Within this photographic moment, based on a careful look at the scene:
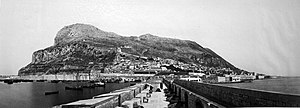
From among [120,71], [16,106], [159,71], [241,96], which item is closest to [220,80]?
[159,71]

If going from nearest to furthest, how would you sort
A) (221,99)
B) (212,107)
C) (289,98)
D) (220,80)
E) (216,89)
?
(289,98)
(212,107)
(221,99)
(216,89)
(220,80)

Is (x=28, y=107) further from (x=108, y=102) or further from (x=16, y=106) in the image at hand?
(x=108, y=102)

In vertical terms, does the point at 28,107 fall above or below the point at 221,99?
below

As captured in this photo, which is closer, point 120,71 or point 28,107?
point 28,107

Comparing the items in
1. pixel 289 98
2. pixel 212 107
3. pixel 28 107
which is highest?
pixel 289 98

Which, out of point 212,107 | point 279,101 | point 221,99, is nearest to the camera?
point 279,101

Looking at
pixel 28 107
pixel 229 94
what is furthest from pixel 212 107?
pixel 28 107

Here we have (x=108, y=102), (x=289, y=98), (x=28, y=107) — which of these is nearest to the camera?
(x=289, y=98)

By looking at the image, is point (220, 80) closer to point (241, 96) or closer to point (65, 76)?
point (65, 76)

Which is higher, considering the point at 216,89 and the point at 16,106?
the point at 216,89
